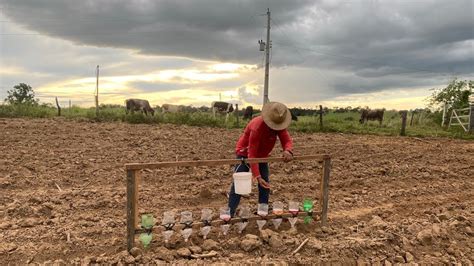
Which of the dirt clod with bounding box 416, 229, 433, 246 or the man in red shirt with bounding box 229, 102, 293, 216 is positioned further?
the dirt clod with bounding box 416, 229, 433, 246

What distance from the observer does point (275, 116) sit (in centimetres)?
429

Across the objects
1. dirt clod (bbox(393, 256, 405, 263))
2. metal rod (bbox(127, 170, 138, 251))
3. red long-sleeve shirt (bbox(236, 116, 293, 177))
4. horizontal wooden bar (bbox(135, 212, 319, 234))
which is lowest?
dirt clod (bbox(393, 256, 405, 263))

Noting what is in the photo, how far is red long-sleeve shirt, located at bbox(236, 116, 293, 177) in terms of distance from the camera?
174 inches

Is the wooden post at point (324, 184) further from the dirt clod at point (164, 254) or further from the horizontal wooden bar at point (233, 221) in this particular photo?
the dirt clod at point (164, 254)

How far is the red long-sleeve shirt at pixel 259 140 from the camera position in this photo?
4414 millimetres

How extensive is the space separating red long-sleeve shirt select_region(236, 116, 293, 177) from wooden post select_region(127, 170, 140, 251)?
4.03 ft

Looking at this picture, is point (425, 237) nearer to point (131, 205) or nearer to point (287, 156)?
point (287, 156)

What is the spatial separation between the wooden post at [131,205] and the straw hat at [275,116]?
1415 millimetres

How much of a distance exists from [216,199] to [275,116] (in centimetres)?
230

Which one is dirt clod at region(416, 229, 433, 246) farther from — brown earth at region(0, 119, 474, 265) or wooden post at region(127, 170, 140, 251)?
wooden post at region(127, 170, 140, 251)

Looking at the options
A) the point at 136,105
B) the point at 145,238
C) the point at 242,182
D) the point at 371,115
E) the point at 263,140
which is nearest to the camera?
the point at 145,238

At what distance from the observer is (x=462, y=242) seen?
4777mm

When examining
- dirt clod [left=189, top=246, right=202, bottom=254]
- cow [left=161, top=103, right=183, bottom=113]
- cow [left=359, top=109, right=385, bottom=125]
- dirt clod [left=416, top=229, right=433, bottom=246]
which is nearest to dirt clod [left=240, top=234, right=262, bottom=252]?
dirt clod [left=189, top=246, right=202, bottom=254]

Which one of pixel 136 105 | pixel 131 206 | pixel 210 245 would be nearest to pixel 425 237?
pixel 210 245
